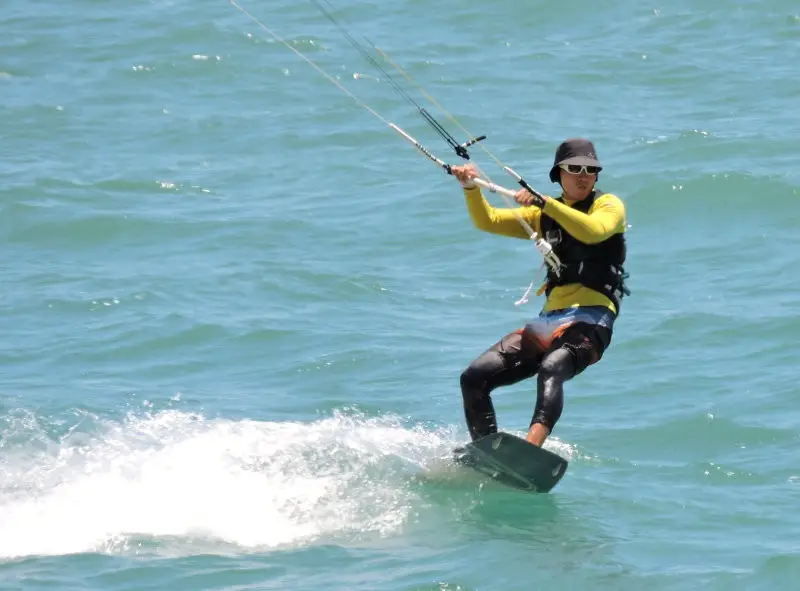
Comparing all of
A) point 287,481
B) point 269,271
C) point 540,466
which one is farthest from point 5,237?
point 540,466

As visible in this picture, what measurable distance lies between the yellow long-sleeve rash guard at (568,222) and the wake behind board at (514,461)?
90cm

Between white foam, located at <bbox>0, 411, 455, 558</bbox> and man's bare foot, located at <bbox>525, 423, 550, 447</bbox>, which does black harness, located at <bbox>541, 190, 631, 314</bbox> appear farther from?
white foam, located at <bbox>0, 411, 455, 558</bbox>

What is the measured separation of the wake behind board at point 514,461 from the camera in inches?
354

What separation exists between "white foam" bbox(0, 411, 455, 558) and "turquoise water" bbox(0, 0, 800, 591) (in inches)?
1.1

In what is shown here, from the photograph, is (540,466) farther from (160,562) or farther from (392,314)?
(392,314)

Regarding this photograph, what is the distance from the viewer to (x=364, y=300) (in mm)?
13977

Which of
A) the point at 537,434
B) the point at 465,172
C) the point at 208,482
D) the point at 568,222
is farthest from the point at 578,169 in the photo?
the point at 208,482

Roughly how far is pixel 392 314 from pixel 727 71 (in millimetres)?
7639

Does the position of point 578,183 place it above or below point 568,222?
above

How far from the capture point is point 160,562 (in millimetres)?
8422

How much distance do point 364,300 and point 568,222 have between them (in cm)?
549

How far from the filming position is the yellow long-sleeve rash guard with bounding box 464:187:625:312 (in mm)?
8672

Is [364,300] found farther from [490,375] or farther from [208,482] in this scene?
[490,375]

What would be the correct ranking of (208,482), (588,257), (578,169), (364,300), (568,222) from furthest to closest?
(364,300) < (208,482) < (588,257) < (578,169) < (568,222)
